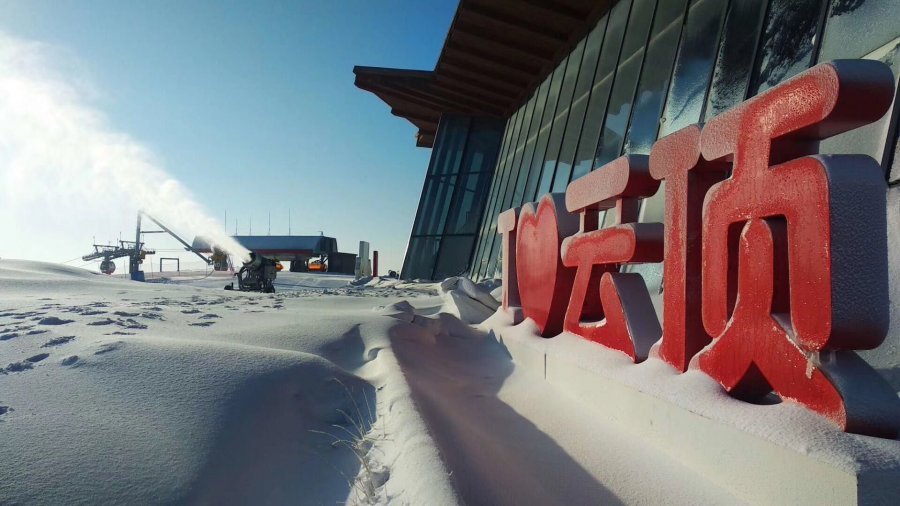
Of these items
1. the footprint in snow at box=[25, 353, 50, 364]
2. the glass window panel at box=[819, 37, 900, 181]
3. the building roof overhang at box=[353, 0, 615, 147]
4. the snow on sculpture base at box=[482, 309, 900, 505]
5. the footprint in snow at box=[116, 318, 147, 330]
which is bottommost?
the snow on sculpture base at box=[482, 309, 900, 505]

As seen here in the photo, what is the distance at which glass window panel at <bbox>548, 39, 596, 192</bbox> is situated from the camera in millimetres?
10133

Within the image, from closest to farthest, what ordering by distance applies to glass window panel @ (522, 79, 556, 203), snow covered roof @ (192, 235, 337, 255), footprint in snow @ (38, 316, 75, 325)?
footprint in snow @ (38, 316, 75, 325) < glass window panel @ (522, 79, 556, 203) < snow covered roof @ (192, 235, 337, 255)

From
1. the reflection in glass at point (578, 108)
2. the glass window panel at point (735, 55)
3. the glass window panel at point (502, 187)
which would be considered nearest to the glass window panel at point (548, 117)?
the reflection in glass at point (578, 108)

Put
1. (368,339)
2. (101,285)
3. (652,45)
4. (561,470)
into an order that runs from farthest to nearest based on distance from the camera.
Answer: (101,285), (652,45), (368,339), (561,470)

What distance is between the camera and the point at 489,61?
534 inches

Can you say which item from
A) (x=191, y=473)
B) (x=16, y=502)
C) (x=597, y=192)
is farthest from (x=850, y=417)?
(x=16, y=502)

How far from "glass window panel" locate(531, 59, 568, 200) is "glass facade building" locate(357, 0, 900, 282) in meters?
0.04

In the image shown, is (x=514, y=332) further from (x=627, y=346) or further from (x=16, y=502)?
(x=16, y=502)

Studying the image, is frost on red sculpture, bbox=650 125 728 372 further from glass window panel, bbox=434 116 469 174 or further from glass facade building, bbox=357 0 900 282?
glass window panel, bbox=434 116 469 174

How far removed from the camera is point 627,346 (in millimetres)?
3146

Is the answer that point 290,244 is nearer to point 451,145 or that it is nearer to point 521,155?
point 451,145

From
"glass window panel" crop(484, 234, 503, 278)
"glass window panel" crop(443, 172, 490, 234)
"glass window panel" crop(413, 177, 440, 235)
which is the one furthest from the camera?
"glass window panel" crop(413, 177, 440, 235)

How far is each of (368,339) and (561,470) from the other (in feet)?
8.74

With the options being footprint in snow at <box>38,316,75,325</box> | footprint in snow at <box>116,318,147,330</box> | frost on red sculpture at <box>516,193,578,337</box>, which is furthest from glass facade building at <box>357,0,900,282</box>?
footprint in snow at <box>38,316,75,325</box>
